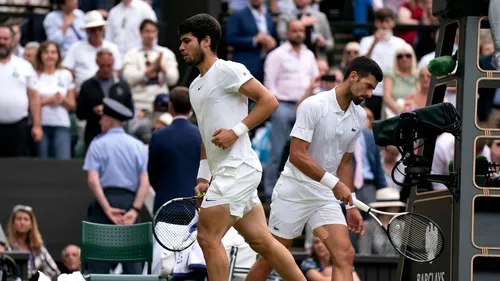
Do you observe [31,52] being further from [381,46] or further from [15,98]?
[381,46]

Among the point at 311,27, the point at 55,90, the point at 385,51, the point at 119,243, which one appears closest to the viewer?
the point at 119,243

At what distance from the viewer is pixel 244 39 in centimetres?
1908

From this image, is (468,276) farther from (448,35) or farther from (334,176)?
(448,35)

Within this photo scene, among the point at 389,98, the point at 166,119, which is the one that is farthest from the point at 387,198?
the point at 166,119

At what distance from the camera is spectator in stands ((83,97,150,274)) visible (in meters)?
15.4

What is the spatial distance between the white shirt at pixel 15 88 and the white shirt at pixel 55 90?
0.32 meters

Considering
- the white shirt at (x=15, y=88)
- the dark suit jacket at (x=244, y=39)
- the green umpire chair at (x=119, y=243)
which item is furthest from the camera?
the dark suit jacket at (x=244, y=39)

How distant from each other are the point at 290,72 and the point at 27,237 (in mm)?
4350

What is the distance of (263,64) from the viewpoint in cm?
1927

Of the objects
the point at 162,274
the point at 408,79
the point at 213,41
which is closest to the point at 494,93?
the point at 408,79

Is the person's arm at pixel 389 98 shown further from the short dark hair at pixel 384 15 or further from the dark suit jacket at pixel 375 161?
the dark suit jacket at pixel 375 161

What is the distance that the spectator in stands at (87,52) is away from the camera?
18797mm

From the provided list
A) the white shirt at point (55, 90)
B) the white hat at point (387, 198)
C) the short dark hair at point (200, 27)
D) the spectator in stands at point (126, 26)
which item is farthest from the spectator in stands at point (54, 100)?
the short dark hair at point (200, 27)

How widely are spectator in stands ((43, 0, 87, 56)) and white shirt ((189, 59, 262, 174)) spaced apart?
9.14 meters
